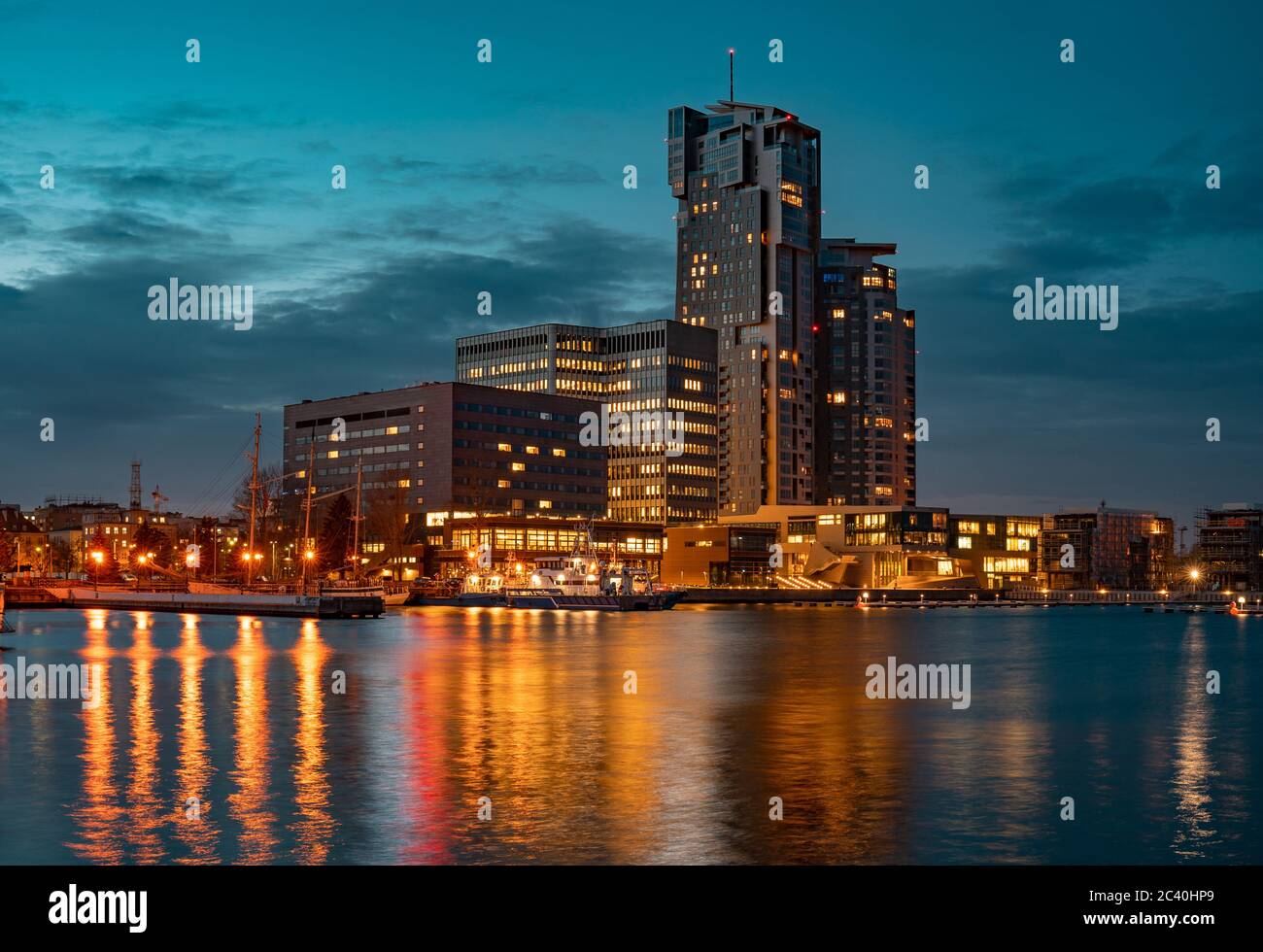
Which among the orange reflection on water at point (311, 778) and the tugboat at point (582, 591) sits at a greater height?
the orange reflection on water at point (311, 778)

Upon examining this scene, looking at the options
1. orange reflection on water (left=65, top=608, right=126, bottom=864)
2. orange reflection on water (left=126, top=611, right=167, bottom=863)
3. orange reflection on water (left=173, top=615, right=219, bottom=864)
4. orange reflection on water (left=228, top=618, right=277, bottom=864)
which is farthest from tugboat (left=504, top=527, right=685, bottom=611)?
orange reflection on water (left=65, top=608, right=126, bottom=864)

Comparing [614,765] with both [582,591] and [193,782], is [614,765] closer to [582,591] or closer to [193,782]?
[193,782]

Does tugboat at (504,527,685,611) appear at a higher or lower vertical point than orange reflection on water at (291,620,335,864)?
lower

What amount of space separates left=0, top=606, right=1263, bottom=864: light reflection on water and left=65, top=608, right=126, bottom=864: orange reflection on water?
0.11 meters

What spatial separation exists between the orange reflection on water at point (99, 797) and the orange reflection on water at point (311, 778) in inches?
136

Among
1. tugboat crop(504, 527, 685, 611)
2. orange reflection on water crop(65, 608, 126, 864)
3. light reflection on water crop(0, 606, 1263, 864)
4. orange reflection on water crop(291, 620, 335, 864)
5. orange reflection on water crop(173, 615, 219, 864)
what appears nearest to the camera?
orange reflection on water crop(65, 608, 126, 864)

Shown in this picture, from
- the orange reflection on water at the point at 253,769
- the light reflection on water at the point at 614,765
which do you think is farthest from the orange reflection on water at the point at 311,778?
the orange reflection on water at the point at 253,769

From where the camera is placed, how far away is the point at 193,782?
32.2m

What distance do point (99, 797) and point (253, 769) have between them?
15.8ft

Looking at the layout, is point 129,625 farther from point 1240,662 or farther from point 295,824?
point 295,824

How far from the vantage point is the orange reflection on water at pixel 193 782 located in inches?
979

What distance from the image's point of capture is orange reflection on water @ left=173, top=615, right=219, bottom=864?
24.9 metres

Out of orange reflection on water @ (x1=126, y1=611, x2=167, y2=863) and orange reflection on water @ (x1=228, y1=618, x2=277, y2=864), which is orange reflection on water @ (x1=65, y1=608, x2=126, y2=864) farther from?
orange reflection on water @ (x1=228, y1=618, x2=277, y2=864)

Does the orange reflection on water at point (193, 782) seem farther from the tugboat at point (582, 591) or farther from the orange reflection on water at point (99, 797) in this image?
the tugboat at point (582, 591)
